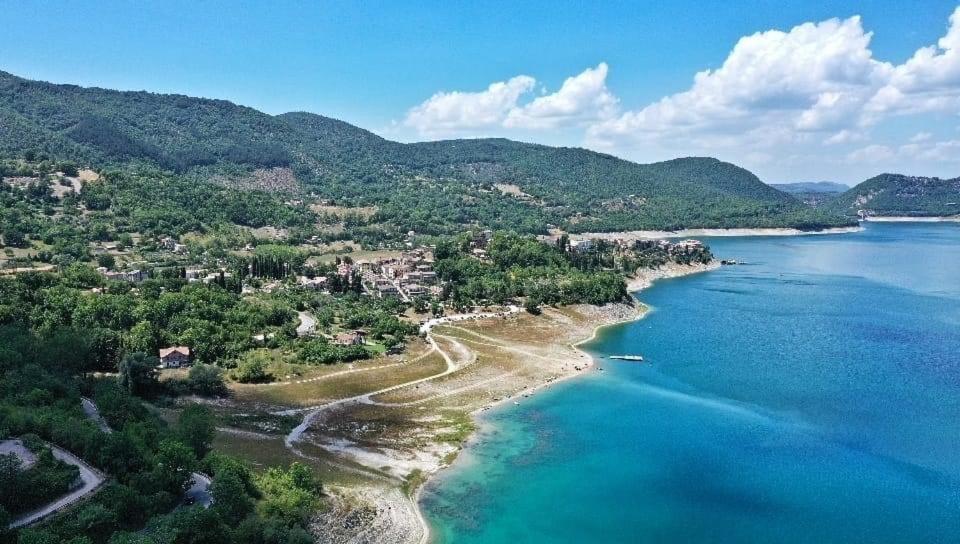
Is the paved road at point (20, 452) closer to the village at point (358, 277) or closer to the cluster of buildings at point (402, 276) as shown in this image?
the village at point (358, 277)

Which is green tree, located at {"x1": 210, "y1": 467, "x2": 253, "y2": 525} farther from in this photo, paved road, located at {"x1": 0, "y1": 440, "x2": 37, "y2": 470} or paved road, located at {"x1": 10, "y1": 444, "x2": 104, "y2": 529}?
paved road, located at {"x1": 0, "y1": 440, "x2": 37, "y2": 470}

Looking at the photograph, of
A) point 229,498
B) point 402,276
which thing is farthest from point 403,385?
point 402,276

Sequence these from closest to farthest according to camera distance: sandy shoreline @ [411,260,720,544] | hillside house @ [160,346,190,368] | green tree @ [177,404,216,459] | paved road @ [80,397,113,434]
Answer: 1. green tree @ [177,404,216,459]
2. paved road @ [80,397,113,434]
3. sandy shoreline @ [411,260,720,544]
4. hillside house @ [160,346,190,368]

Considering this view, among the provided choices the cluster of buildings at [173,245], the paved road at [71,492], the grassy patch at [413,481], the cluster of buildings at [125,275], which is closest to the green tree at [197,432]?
the paved road at [71,492]

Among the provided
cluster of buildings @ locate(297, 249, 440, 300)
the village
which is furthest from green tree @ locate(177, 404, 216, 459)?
cluster of buildings @ locate(297, 249, 440, 300)

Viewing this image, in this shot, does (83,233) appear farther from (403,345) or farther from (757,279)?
(757,279)

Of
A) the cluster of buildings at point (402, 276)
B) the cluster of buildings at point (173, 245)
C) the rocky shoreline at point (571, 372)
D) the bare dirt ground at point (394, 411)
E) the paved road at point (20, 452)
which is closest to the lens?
the paved road at point (20, 452)

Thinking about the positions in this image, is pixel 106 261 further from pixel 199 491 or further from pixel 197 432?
pixel 199 491
